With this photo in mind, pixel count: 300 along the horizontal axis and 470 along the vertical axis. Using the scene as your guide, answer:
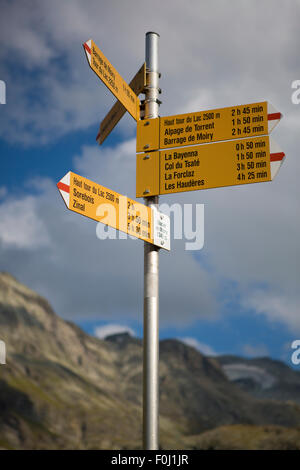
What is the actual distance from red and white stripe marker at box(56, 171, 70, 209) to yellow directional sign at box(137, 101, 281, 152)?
178 centimetres

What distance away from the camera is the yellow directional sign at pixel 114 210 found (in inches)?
250

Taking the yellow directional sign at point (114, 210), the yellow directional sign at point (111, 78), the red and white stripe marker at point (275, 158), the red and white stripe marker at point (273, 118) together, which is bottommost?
the yellow directional sign at point (114, 210)

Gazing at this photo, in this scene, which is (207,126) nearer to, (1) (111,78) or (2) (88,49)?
(1) (111,78)

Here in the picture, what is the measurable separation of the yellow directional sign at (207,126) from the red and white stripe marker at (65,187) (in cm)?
178

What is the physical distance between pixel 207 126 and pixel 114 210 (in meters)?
1.92

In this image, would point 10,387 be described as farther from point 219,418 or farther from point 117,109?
point 117,109

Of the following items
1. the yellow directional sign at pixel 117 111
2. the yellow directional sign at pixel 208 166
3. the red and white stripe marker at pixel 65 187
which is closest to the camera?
the red and white stripe marker at pixel 65 187

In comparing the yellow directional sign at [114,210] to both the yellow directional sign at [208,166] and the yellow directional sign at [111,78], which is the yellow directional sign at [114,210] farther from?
the yellow directional sign at [111,78]

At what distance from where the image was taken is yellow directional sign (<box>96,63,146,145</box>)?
7.95 m

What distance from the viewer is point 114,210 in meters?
6.79

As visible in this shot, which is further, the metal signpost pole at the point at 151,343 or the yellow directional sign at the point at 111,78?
the yellow directional sign at the point at 111,78

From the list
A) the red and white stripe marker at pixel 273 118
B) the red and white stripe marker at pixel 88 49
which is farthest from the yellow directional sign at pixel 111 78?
the red and white stripe marker at pixel 273 118

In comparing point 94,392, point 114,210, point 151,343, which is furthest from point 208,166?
point 94,392
